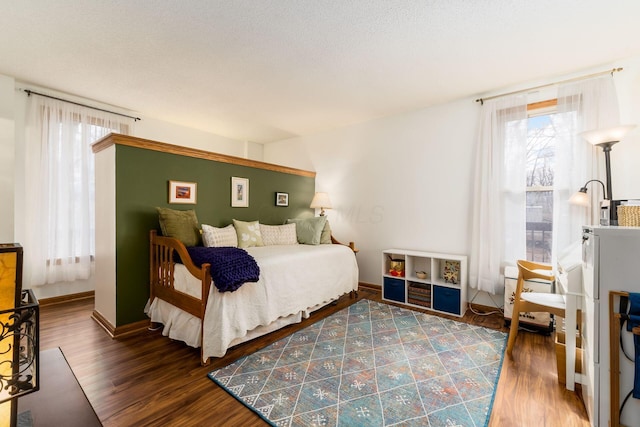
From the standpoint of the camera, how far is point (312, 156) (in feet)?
15.9

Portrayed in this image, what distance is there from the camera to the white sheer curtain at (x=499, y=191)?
2957mm

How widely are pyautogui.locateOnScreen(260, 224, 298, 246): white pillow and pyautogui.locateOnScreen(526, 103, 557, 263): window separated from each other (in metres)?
2.78

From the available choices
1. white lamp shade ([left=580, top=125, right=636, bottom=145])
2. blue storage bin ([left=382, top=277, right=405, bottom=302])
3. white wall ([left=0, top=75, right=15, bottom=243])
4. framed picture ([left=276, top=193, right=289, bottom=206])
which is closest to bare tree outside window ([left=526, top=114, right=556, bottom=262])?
white lamp shade ([left=580, top=125, right=636, bottom=145])

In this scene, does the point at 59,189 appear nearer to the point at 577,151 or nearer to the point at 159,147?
the point at 159,147

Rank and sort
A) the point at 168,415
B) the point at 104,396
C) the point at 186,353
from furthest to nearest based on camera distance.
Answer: the point at 186,353
the point at 104,396
the point at 168,415

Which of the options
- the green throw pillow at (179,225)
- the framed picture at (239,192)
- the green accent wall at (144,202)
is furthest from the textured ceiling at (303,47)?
the green throw pillow at (179,225)

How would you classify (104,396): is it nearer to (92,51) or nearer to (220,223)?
(220,223)

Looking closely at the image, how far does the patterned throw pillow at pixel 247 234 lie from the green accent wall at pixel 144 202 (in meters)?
0.24

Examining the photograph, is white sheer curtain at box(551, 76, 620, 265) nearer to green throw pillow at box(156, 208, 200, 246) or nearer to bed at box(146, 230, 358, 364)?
bed at box(146, 230, 358, 364)

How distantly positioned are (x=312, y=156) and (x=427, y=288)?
2826 mm

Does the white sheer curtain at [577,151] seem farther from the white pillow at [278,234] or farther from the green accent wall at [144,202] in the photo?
the green accent wall at [144,202]

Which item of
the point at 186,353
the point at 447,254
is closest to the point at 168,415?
the point at 186,353

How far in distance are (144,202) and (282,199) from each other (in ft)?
6.18

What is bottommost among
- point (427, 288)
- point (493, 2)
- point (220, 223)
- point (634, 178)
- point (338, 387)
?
point (338, 387)
